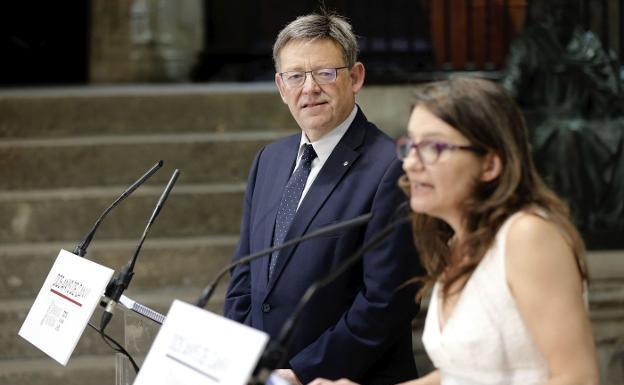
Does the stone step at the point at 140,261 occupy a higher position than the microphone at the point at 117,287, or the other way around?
the microphone at the point at 117,287

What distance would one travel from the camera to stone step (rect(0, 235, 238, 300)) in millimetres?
5473

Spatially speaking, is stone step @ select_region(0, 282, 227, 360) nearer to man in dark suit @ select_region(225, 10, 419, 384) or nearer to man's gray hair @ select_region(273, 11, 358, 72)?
man in dark suit @ select_region(225, 10, 419, 384)

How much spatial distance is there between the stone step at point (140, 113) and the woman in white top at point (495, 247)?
4320mm

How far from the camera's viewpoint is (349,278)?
9.13ft

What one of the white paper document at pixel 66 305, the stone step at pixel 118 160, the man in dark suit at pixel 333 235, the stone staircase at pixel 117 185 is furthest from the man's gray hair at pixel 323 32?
the stone step at pixel 118 160

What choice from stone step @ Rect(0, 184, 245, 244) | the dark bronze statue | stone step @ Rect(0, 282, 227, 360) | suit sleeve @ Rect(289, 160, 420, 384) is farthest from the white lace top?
the dark bronze statue

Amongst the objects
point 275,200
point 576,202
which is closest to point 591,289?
point 576,202

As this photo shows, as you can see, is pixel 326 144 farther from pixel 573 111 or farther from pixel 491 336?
pixel 573 111

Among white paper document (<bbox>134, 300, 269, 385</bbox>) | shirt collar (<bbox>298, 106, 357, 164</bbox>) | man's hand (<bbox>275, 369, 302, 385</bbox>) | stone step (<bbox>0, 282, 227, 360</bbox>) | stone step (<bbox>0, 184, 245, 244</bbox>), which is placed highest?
shirt collar (<bbox>298, 106, 357, 164</bbox>)

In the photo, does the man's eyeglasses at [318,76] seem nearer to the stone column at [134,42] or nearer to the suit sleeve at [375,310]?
the suit sleeve at [375,310]

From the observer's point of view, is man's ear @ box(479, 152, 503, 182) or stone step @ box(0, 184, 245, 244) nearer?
man's ear @ box(479, 152, 503, 182)

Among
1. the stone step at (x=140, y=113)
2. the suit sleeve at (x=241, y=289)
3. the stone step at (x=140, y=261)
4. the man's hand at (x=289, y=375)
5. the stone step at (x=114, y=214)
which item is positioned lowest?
the stone step at (x=140, y=261)

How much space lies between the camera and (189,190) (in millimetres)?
5844

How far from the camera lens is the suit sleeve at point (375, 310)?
270 cm
